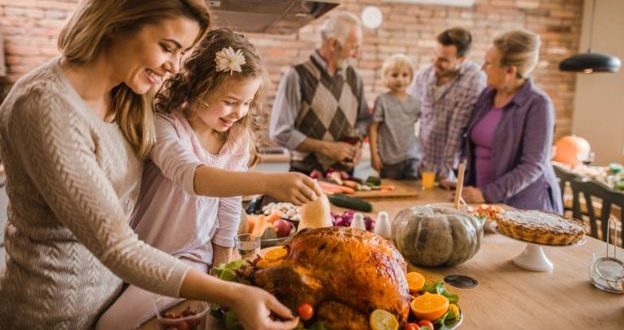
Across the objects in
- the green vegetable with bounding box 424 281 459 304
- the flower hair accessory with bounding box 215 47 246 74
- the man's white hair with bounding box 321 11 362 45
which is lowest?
the green vegetable with bounding box 424 281 459 304

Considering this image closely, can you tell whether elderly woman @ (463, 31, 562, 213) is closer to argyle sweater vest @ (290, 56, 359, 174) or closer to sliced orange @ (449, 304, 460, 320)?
argyle sweater vest @ (290, 56, 359, 174)

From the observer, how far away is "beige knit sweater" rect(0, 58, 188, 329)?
0.80m

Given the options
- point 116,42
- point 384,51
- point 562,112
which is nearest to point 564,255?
point 116,42

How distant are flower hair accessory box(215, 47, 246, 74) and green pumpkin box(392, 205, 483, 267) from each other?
2.02ft

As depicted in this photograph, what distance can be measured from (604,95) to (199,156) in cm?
487

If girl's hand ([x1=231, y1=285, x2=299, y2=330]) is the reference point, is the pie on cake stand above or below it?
below

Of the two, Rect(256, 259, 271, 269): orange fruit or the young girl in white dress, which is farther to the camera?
the young girl in white dress

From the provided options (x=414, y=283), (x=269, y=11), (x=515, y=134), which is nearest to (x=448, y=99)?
(x=515, y=134)

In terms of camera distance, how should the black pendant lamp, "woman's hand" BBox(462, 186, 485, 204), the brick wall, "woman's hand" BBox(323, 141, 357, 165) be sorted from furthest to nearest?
1. the brick wall
2. the black pendant lamp
3. "woman's hand" BBox(323, 141, 357, 165)
4. "woman's hand" BBox(462, 186, 485, 204)

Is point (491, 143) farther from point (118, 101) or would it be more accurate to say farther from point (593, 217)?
point (118, 101)

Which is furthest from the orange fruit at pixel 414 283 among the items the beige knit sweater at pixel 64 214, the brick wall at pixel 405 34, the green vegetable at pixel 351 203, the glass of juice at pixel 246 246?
the brick wall at pixel 405 34

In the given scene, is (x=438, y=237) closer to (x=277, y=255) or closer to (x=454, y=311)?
(x=454, y=311)

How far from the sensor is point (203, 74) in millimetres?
1284

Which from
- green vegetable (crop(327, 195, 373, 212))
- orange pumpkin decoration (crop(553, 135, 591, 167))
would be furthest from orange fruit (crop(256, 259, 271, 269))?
orange pumpkin decoration (crop(553, 135, 591, 167))
